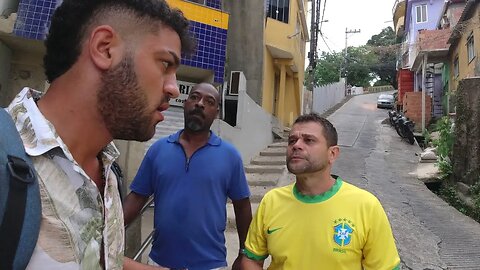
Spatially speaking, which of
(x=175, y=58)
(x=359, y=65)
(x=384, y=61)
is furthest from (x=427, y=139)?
(x=359, y=65)

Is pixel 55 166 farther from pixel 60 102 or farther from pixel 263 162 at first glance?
pixel 263 162

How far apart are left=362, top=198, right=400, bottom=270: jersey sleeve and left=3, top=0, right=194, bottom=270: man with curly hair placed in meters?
1.24

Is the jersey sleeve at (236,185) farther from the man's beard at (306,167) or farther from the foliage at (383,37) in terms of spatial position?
the foliage at (383,37)

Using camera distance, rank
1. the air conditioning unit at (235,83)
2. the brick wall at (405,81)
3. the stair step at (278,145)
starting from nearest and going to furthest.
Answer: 1. the air conditioning unit at (235,83)
2. the stair step at (278,145)
3. the brick wall at (405,81)

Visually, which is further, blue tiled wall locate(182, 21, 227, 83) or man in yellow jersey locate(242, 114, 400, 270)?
blue tiled wall locate(182, 21, 227, 83)

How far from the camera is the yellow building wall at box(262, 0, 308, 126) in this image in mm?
11555

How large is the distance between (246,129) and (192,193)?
19.7ft

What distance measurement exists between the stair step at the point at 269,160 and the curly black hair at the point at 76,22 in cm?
718

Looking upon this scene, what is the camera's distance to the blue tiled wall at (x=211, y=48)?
22.7ft

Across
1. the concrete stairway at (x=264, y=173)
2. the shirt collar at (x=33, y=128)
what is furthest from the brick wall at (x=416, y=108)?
the shirt collar at (x=33, y=128)

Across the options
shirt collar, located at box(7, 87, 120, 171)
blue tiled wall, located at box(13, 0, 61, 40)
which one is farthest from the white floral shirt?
blue tiled wall, located at box(13, 0, 61, 40)

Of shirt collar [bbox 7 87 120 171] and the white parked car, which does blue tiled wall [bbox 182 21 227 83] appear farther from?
the white parked car

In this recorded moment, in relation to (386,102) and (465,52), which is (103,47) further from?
(386,102)

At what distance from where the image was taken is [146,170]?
2338 mm
